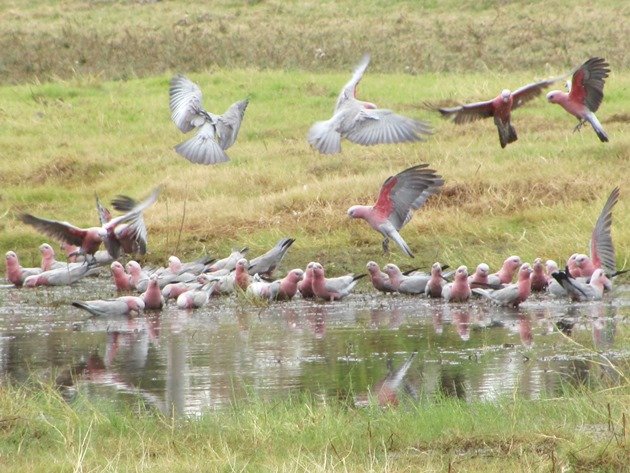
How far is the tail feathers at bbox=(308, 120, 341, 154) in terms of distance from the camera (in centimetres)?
1055

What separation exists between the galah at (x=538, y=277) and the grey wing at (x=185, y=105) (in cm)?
391

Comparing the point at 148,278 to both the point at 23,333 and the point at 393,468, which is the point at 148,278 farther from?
the point at 393,468

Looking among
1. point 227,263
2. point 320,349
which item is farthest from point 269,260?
point 320,349

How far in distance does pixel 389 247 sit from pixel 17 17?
21.2 metres

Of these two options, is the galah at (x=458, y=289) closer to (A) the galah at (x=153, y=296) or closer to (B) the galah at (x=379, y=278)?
(B) the galah at (x=379, y=278)

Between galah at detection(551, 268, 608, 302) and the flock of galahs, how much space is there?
0.01m

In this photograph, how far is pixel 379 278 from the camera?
1047 centimetres

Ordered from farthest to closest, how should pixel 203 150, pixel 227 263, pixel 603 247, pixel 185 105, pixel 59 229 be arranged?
1. pixel 185 105
2. pixel 203 150
3. pixel 227 263
4. pixel 59 229
5. pixel 603 247

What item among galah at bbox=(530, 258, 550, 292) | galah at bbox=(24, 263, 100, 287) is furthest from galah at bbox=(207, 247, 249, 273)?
galah at bbox=(530, 258, 550, 292)

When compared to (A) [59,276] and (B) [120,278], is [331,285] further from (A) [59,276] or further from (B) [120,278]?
(A) [59,276]

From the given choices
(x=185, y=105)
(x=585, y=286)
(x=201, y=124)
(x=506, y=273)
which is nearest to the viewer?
(x=585, y=286)

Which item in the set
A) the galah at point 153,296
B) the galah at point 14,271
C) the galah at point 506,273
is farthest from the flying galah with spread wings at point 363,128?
the galah at point 14,271

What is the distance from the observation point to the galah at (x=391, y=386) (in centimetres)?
639

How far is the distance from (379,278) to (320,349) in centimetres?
247
